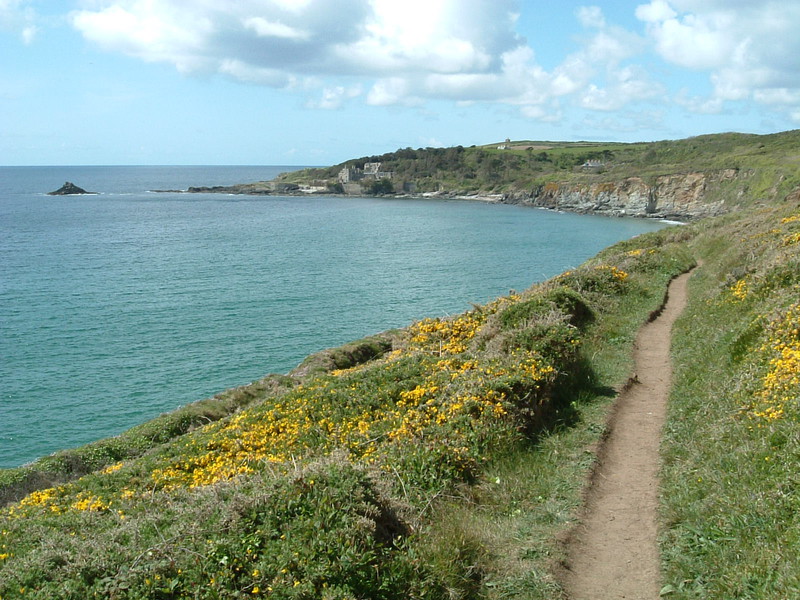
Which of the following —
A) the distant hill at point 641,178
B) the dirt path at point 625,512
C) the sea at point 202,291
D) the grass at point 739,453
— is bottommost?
the sea at point 202,291

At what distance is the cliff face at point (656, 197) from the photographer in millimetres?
115750

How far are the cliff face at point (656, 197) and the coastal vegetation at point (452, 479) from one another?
4159 inches

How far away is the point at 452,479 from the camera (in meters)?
9.80

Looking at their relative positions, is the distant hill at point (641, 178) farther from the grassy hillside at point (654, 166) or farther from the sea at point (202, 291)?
the sea at point (202, 291)

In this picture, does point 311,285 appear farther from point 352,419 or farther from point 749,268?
point 352,419

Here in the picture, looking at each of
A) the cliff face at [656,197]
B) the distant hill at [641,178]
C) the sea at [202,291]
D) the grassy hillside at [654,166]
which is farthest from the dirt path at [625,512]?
the cliff face at [656,197]

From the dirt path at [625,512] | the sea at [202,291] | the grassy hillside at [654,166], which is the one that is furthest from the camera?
the grassy hillside at [654,166]

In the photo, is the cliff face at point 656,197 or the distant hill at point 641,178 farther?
the cliff face at point 656,197

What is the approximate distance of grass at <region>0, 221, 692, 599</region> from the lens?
6891mm

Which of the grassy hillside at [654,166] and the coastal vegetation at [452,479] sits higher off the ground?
the grassy hillside at [654,166]

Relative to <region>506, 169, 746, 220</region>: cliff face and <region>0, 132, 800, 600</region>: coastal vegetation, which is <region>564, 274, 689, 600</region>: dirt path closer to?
<region>0, 132, 800, 600</region>: coastal vegetation

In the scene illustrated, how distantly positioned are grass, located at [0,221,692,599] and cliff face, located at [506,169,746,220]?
107709 millimetres

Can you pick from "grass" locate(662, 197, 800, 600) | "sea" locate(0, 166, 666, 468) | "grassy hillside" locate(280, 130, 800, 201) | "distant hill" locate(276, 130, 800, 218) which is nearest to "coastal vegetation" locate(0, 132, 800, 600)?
"grass" locate(662, 197, 800, 600)

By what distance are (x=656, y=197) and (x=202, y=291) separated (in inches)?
3798
